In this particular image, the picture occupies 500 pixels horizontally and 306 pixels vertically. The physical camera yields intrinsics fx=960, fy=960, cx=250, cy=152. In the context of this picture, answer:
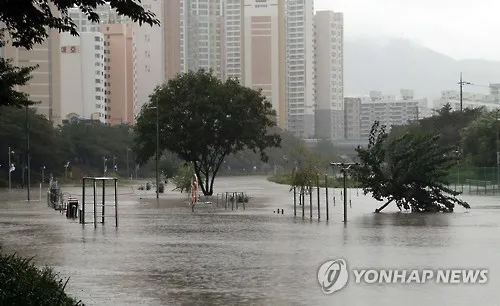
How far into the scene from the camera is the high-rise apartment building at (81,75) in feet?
514

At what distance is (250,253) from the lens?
68.4ft

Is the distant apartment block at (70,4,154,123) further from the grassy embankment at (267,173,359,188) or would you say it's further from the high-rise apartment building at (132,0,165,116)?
the grassy embankment at (267,173,359,188)

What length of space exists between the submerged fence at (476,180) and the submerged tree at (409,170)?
25.8 meters

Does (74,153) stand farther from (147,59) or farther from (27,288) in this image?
(27,288)

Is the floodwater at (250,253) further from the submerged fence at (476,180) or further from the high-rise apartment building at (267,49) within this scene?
the high-rise apartment building at (267,49)

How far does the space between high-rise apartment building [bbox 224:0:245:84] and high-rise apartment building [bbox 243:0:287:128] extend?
27.6 ft

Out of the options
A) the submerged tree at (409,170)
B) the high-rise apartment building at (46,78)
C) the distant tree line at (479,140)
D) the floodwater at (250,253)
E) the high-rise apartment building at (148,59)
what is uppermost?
the high-rise apartment building at (148,59)

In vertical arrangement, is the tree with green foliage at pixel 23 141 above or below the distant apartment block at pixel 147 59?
below

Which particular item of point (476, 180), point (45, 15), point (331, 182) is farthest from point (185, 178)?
point (45, 15)

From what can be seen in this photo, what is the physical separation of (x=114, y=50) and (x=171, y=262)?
15107cm

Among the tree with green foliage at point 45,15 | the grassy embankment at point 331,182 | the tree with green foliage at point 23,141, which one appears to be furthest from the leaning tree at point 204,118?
the tree with green foliage at point 45,15

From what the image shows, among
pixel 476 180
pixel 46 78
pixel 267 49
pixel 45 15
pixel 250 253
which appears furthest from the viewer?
pixel 267 49

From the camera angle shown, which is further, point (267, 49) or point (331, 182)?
point (267, 49)

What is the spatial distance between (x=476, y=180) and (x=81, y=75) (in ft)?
→ 328
